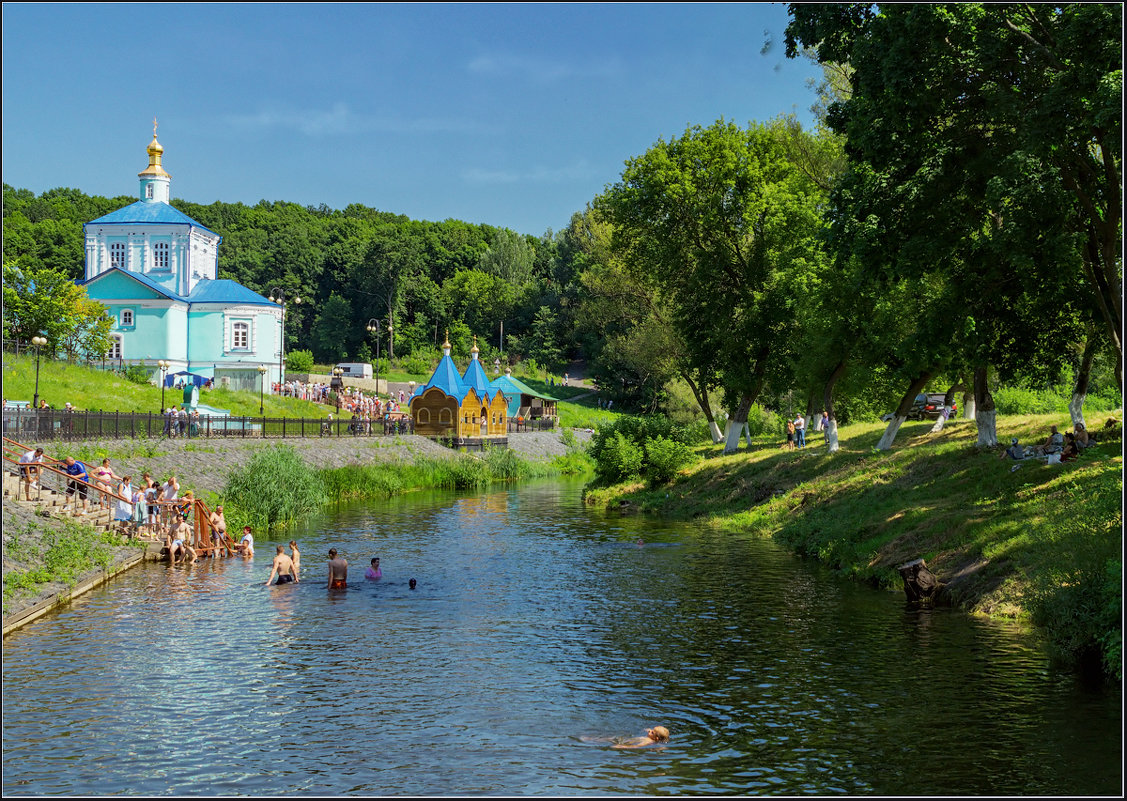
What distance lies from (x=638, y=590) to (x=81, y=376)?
45.6 m

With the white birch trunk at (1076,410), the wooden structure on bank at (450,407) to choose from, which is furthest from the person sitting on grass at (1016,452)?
the wooden structure on bank at (450,407)

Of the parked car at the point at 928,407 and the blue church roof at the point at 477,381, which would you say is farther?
the blue church roof at the point at 477,381

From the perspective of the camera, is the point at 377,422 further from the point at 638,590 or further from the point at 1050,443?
the point at 1050,443

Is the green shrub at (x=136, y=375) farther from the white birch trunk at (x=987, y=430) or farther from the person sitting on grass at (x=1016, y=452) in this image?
the person sitting on grass at (x=1016, y=452)

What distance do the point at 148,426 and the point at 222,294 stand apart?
40.1m

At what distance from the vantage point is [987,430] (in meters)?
29.7

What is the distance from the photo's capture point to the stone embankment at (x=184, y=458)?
2278 cm

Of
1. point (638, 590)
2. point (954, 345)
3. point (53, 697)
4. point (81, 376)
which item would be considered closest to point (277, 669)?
point (53, 697)

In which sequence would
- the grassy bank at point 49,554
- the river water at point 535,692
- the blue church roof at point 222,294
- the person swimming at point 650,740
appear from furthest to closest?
the blue church roof at point 222,294 → the grassy bank at point 49,554 → the person swimming at point 650,740 → the river water at point 535,692

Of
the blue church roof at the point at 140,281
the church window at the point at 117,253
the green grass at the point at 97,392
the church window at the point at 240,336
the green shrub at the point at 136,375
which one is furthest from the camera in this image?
the church window at the point at 117,253

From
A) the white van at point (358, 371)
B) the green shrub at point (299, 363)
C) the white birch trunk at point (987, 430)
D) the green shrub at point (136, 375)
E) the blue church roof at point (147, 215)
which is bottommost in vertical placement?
the white birch trunk at point (987, 430)

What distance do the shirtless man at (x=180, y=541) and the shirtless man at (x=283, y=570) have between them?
409 centimetres

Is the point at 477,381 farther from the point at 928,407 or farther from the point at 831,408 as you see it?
the point at 831,408

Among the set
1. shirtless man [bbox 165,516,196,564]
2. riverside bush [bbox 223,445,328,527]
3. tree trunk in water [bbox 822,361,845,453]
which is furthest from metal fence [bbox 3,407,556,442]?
tree trunk in water [bbox 822,361,845,453]
